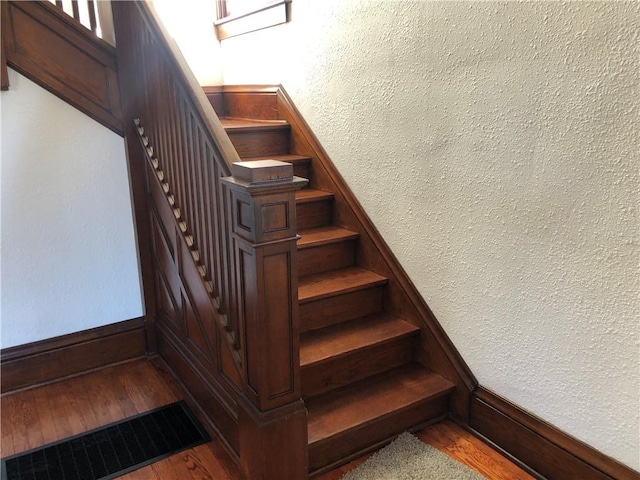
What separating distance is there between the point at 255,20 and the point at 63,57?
3.73 feet

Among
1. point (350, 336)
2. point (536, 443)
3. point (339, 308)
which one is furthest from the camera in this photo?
point (339, 308)

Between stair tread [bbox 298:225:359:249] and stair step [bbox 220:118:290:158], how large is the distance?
54cm

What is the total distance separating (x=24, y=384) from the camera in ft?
8.07

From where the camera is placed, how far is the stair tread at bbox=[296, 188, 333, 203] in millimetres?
2550

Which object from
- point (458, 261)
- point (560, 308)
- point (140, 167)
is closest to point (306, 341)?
point (458, 261)

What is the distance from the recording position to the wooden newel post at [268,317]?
148 centimetres

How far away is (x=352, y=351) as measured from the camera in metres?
2.11

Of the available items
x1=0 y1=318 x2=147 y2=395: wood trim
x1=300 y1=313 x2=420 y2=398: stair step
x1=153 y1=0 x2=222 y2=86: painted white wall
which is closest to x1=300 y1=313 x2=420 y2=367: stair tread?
x1=300 y1=313 x2=420 y2=398: stair step

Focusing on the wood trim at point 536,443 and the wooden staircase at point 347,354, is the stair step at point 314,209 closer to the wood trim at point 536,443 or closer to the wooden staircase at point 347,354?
the wooden staircase at point 347,354

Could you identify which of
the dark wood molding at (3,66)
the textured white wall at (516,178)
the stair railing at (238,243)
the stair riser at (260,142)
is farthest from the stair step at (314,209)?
the dark wood molding at (3,66)

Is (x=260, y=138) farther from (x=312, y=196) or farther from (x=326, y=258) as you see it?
(x=326, y=258)

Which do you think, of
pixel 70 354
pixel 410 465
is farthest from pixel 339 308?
pixel 70 354

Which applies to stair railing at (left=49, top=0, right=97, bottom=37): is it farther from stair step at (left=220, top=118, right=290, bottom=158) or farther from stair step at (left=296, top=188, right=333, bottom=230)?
stair step at (left=296, top=188, right=333, bottom=230)

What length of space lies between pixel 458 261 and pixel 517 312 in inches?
12.1
